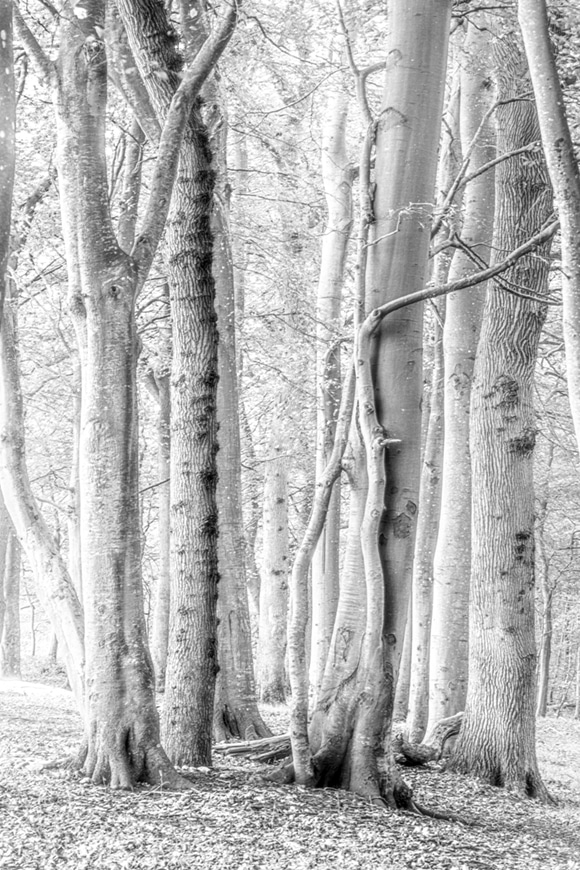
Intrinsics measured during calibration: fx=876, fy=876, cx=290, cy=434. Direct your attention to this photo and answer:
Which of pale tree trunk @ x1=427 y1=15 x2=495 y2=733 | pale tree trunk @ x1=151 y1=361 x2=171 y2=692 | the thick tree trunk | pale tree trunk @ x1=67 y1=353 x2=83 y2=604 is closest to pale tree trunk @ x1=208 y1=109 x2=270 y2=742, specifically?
the thick tree trunk

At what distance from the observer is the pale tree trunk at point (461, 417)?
9641 millimetres

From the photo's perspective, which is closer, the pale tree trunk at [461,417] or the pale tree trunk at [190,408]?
the pale tree trunk at [190,408]

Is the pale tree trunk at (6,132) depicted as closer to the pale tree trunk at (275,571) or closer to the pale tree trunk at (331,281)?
the pale tree trunk at (331,281)

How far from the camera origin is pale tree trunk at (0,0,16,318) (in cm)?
484

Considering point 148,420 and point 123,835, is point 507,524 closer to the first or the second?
point 123,835

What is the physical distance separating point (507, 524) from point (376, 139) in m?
3.81

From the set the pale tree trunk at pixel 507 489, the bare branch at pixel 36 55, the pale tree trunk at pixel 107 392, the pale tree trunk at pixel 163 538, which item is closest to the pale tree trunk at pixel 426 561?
the pale tree trunk at pixel 507 489

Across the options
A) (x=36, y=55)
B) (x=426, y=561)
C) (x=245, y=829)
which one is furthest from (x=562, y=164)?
(x=426, y=561)

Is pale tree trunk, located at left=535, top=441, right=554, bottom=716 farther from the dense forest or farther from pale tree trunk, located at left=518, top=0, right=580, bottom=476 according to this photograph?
pale tree trunk, located at left=518, top=0, right=580, bottom=476

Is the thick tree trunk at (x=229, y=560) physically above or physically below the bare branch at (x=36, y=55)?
below

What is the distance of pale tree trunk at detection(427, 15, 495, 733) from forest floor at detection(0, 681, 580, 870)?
2.46 meters

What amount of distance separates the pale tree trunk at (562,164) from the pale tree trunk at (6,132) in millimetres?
2856

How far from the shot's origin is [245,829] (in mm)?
4984

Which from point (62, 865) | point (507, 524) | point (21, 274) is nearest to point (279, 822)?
point (62, 865)
